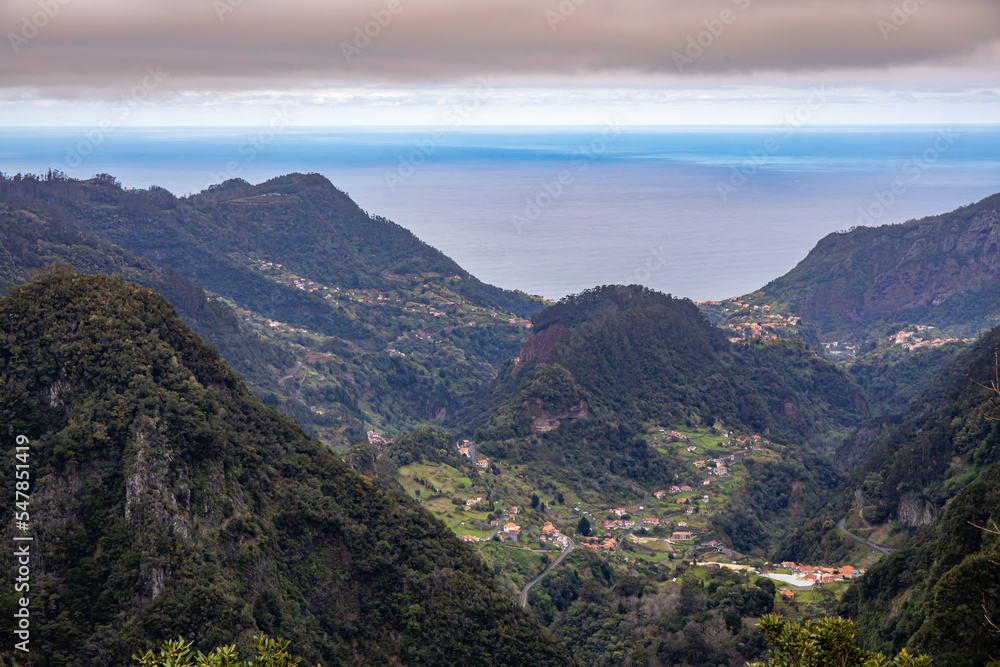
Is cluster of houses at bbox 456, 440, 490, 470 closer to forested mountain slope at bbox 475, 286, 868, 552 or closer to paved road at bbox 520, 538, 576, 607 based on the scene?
forested mountain slope at bbox 475, 286, 868, 552

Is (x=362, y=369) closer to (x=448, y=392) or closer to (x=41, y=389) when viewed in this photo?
(x=448, y=392)

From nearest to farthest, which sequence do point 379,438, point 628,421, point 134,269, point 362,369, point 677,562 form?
point 677,562
point 628,421
point 379,438
point 134,269
point 362,369

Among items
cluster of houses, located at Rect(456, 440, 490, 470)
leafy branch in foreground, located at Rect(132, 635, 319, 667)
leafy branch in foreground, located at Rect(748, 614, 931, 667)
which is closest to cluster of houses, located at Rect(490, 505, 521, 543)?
cluster of houses, located at Rect(456, 440, 490, 470)

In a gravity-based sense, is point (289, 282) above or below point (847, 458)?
above

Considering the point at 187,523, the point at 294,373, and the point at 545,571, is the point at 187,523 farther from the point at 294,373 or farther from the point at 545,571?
the point at 294,373

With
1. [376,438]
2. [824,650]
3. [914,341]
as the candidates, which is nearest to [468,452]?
[376,438]

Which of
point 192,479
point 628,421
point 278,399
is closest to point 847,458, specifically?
point 628,421
